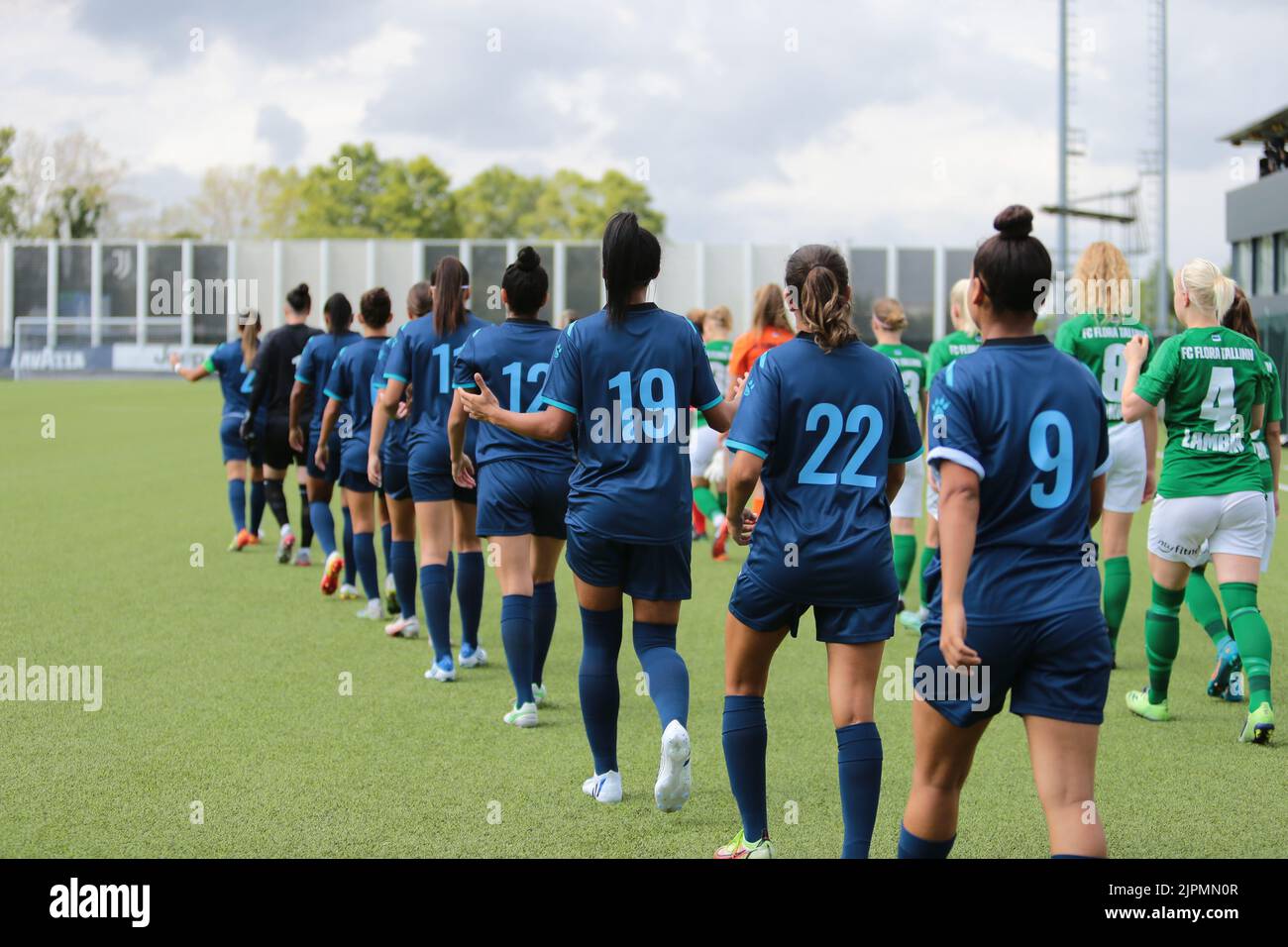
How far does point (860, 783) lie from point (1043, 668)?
1038 millimetres

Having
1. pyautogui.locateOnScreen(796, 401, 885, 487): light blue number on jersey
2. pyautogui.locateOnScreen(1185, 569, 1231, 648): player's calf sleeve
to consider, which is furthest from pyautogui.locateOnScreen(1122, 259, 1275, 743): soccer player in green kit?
pyautogui.locateOnScreen(796, 401, 885, 487): light blue number on jersey

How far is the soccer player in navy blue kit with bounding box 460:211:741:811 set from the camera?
4703mm

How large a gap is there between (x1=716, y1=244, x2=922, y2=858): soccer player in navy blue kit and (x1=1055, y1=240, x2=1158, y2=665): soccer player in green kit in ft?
7.80

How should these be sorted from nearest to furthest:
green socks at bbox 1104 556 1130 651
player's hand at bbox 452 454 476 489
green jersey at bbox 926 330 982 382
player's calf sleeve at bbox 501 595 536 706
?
player's calf sleeve at bbox 501 595 536 706 → player's hand at bbox 452 454 476 489 → green socks at bbox 1104 556 1130 651 → green jersey at bbox 926 330 982 382

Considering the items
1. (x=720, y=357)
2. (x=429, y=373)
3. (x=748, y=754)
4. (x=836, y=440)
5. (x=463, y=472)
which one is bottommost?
(x=748, y=754)

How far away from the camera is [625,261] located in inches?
184

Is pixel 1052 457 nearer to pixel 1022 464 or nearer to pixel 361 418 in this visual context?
pixel 1022 464

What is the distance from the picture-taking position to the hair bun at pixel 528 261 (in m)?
5.71

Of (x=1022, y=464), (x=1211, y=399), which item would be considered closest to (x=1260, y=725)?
(x=1211, y=399)

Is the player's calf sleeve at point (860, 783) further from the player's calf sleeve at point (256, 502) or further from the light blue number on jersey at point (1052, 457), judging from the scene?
the player's calf sleeve at point (256, 502)

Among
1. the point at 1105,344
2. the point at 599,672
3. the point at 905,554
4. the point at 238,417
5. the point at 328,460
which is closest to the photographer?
the point at 599,672

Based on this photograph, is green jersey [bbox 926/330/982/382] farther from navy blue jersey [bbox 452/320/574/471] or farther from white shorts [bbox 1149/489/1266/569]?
navy blue jersey [bbox 452/320/574/471]

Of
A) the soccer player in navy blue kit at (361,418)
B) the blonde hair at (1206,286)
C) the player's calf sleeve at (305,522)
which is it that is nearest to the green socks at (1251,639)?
the blonde hair at (1206,286)

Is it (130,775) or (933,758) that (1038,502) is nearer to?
(933,758)
